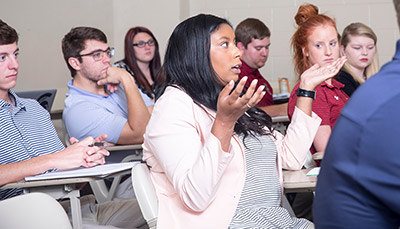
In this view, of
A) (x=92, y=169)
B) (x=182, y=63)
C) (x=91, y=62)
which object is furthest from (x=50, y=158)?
(x=91, y=62)

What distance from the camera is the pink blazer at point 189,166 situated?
1570mm

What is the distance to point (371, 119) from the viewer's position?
2.33 ft

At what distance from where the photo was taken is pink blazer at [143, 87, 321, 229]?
1.57 meters

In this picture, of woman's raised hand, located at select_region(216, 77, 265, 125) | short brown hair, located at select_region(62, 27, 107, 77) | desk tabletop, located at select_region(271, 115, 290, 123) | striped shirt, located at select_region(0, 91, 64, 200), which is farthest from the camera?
desk tabletop, located at select_region(271, 115, 290, 123)

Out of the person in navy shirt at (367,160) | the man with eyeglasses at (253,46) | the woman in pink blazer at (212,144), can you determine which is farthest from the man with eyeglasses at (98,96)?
the person in navy shirt at (367,160)

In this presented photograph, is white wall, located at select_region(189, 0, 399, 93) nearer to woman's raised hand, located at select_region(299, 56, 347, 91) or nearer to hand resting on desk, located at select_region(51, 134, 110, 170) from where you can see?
woman's raised hand, located at select_region(299, 56, 347, 91)

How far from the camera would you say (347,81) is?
314cm

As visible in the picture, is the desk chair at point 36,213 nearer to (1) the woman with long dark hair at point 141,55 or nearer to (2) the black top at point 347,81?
(2) the black top at point 347,81

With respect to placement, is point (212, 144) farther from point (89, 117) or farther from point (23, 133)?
point (89, 117)

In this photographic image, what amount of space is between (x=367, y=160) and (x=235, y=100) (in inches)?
26.8

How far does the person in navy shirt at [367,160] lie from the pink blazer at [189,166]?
30.5 inches

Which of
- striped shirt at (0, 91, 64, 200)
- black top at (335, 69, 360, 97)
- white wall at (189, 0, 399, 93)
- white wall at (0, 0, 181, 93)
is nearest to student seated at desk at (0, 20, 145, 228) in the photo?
striped shirt at (0, 91, 64, 200)

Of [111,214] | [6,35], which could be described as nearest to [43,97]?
[6,35]

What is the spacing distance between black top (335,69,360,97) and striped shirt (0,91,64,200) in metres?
1.57
